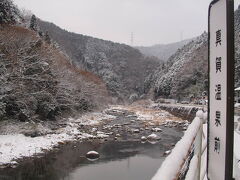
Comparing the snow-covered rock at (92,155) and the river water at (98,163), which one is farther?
the snow-covered rock at (92,155)

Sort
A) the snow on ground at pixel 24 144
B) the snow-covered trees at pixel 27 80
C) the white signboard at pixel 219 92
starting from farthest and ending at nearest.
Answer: the snow-covered trees at pixel 27 80 → the snow on ground at pixel 24 144 → the white signboard at pixel 219 92

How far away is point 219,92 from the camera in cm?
139

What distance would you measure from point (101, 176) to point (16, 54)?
13445mm

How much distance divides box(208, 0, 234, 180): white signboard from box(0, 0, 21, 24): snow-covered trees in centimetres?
2835

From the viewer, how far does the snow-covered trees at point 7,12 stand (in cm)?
2711

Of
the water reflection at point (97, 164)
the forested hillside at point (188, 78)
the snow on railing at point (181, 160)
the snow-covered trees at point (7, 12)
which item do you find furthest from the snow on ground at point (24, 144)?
the forested hillside at point (188, 78)

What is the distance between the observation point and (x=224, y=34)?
1.33 metres

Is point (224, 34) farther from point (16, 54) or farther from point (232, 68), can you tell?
point (16, 54)

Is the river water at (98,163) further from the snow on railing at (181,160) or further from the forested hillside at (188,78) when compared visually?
the forested hillside at (188,78)

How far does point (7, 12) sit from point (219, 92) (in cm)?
3064

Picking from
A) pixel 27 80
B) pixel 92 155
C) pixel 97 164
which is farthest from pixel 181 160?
pixel 27 80

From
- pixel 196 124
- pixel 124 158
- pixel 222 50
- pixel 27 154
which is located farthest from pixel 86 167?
pixel 222 50

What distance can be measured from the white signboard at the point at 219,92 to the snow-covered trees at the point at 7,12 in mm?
28346

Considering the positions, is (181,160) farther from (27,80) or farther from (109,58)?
(109,58)
